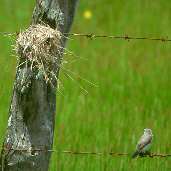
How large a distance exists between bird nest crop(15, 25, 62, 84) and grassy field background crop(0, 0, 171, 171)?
194mm

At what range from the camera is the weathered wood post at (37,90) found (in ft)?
10.6

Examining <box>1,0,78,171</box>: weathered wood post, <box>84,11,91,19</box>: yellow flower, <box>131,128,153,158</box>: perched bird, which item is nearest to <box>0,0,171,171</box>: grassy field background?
<box>84,11,91,19</box>: yellow flower

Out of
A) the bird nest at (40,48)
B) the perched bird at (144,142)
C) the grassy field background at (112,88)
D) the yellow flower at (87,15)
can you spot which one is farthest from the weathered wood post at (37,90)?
the yellow flower at (87,15)

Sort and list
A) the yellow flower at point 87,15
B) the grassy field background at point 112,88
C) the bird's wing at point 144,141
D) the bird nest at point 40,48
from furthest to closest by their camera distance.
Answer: the yellow flower at point 87,15 → the grassy field background at point 112,88 → the bird's wing at point 144,141 → the bird nest at point 40,48

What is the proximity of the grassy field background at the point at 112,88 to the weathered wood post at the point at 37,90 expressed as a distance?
0.78 feet

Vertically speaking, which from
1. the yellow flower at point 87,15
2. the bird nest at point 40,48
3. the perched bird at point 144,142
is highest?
the yellow flower at point 87,15

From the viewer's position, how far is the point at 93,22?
373 inches

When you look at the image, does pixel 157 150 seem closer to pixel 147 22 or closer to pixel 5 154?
pixel 5 154

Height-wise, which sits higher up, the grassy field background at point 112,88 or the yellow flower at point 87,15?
the yellow flower at point 87,15

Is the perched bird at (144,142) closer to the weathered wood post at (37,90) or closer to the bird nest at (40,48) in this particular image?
the weathered wood post at (37,90)

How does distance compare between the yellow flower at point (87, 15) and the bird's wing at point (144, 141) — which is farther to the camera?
the yellow flower at point (87, 15)

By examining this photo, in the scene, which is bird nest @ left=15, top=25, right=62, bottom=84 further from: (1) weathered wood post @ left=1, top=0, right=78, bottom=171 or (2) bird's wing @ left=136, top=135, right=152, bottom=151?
(2) bird's wing @ left=136, top=135, right=152, bottom=151

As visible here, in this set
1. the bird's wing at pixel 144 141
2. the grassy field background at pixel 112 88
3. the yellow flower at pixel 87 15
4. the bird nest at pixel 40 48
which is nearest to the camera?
the bird nest at pixel 40 48

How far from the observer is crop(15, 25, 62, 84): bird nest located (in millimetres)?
3174
